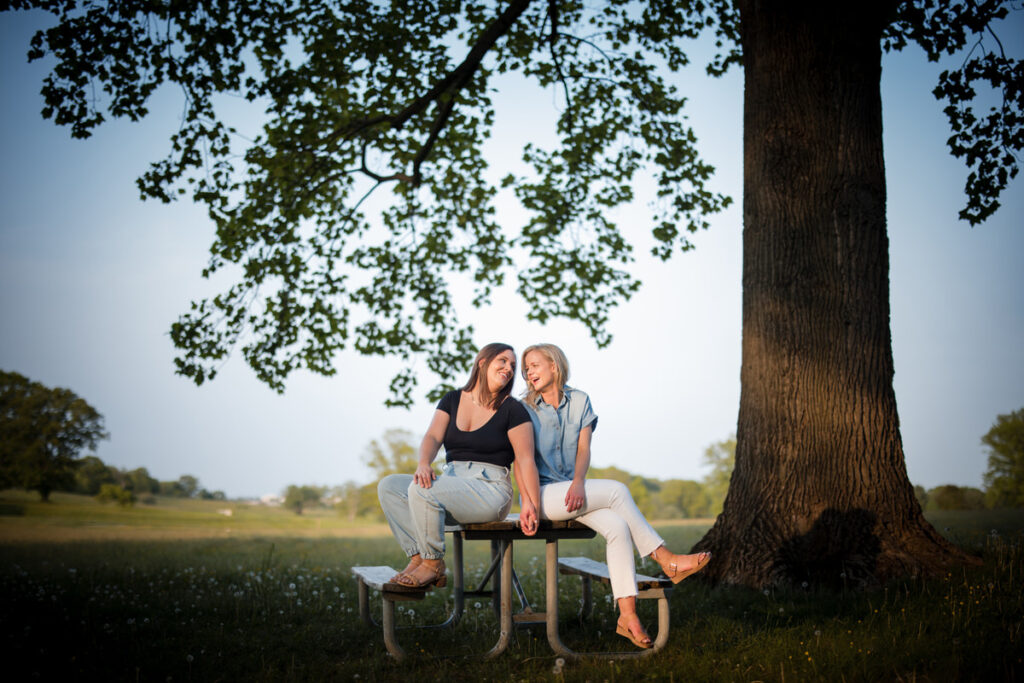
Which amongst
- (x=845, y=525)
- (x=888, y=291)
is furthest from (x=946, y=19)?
(x=845, y=525)

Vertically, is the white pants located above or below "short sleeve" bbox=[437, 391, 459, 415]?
below

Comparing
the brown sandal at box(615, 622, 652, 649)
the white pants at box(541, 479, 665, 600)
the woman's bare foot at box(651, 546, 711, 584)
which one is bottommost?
the brown sandal at box(615, 622, 652, 649)

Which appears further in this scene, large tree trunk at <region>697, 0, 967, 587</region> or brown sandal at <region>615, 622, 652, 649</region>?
large tree trunk at <region>697, 0, 967, 587</region>

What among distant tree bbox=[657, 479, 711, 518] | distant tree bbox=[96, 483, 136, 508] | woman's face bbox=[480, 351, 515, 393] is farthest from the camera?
distant tree bbox=[96, 483, 136, 508]

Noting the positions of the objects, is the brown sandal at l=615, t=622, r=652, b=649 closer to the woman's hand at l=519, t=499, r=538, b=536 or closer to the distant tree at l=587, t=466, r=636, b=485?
the woman's hand at l=519, t=499, r=538, b=536

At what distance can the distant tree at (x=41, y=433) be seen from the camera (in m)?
28.8

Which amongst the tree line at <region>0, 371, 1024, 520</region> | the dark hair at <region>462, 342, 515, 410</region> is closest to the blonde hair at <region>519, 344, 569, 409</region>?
the dark hair at <region>462, 342, 515, 410</region>

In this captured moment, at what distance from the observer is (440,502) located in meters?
5.27

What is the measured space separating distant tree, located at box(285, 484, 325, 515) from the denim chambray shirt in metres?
40.8

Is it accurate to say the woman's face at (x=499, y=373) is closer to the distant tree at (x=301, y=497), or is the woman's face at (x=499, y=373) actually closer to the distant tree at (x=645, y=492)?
the distant tree at (x=645, y=492)

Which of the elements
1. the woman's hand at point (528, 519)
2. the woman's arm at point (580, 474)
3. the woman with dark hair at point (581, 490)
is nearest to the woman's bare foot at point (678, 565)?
the woman with dark hair at point (581, 490)

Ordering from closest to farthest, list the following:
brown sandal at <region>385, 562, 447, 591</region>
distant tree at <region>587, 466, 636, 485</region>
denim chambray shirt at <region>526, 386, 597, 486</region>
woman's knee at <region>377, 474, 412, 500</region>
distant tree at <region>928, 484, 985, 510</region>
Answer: brown sandal at <region>385, 562, 447, 591</region>
woman's knee at <region>377, 474, 412, 500</region>
denim chambray shirt at <region>526, 386, 597, 486</region>
distant tree at <region>928, 484, 985, 510</region>
distant tree at <region>587, 466, 636, 485</region>

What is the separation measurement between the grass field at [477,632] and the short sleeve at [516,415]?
1.63m

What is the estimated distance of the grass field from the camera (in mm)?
4895
